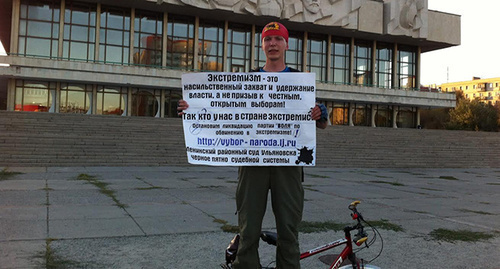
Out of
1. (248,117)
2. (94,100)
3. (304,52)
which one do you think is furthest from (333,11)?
(248,117)

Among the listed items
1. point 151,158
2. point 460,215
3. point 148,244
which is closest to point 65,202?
point 148,244

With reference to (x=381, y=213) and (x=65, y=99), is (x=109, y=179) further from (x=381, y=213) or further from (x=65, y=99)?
(x=65, y=99)

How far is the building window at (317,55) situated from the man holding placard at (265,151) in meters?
44.6

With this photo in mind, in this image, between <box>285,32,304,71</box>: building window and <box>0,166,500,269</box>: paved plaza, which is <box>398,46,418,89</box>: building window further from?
<box>0,166,500,269</box>: paved plaza

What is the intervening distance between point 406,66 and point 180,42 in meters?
28.7

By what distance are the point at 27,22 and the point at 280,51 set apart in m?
40.7

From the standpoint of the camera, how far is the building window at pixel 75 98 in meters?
37.2

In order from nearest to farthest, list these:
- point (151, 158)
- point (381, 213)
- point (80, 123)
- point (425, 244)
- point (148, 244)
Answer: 1. point (148, 244)
2. point (425, 244)
3. point (381, 213)
4. point (151, 158)
5. point (80, 123)

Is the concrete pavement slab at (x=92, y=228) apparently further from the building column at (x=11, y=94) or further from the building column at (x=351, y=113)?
the building column at (x=351, y=113)

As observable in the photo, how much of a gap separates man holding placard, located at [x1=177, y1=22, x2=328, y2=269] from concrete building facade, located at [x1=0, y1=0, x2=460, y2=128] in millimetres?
35852

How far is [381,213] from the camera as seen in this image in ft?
25.2

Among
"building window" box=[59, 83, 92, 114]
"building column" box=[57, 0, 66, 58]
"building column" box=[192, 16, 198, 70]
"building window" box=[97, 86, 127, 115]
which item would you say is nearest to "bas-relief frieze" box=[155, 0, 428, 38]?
"building column" box=[192, 16, 198, 70]

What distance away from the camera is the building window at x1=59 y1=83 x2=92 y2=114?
37.2 metres

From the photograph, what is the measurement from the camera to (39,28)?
37.4 m
